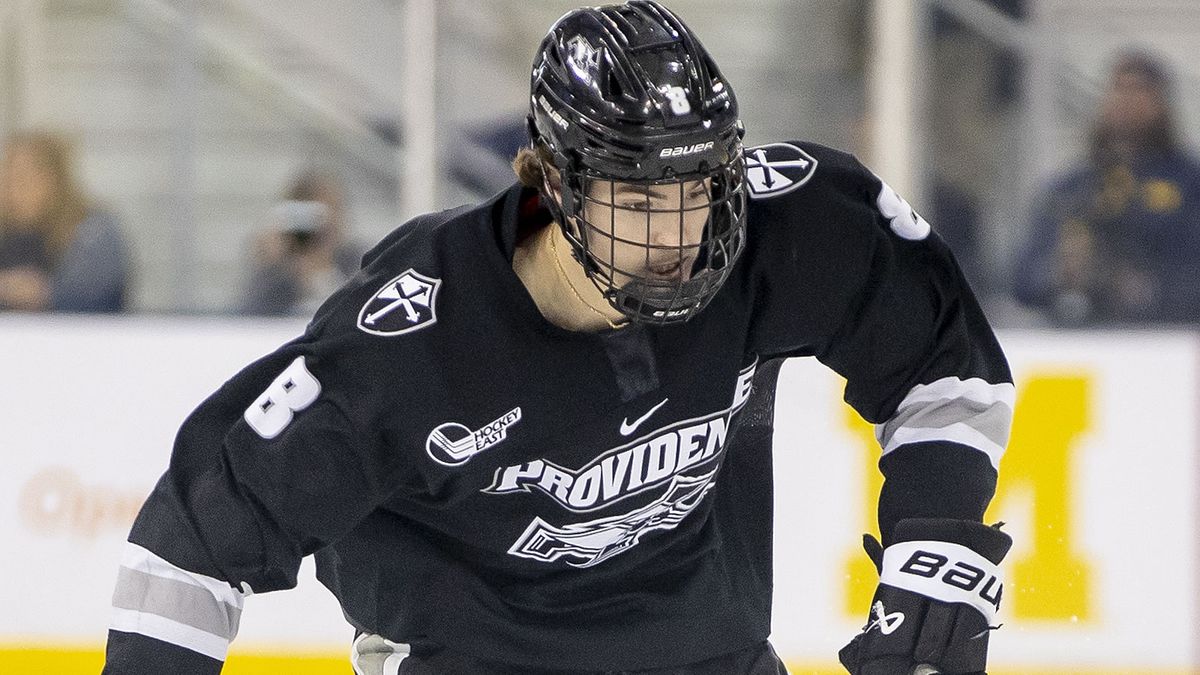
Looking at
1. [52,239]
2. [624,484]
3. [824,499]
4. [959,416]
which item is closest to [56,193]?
[52,239]

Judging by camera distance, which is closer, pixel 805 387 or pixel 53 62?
pixel 805 387

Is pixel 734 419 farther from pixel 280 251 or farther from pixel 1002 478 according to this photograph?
pixel 280 251

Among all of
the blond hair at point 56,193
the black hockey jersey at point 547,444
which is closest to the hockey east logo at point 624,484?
the black hockey jersey at point 547,444

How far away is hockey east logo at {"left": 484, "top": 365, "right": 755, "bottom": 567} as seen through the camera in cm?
172

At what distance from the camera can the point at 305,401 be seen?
163 cm

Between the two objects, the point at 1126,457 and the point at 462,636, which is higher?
the point at 462,636

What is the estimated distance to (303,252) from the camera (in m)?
3.88

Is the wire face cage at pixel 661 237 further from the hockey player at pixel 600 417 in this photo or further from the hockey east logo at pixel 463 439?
the hockey east logo at pixel 463 439

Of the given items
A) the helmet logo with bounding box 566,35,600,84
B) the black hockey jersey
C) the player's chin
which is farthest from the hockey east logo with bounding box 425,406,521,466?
the helmet logo with bounding box 566,35,600,84

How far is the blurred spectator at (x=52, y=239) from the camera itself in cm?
366

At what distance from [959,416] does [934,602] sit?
225mm

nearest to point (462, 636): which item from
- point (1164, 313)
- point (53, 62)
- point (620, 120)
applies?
point (620, 120)

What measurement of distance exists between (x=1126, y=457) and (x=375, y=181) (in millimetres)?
1820

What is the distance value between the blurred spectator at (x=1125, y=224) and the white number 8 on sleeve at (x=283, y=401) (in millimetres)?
2245
